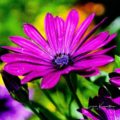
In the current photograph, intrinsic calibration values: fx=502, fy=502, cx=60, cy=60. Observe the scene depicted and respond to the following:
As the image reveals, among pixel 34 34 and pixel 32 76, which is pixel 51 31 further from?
pixel 32 76

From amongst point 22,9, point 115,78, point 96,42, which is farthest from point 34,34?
point 22,9

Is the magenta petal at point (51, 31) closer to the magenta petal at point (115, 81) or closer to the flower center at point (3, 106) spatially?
the magenta petal at point (115, 81)

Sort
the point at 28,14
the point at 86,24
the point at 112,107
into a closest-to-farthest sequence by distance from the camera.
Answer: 1. the point at 112,107
2. the point at 86,24
3. the point at 28,14

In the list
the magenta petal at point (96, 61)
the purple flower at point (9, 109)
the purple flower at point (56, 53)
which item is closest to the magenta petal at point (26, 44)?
the purple flower at point (56, 53)

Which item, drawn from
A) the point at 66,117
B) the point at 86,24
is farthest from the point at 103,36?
the point at 66,117

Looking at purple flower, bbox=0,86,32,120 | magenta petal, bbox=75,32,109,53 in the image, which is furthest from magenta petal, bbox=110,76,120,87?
purple flower, bbox=0,86,32,120

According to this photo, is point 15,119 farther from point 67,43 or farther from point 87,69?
point 87,69
